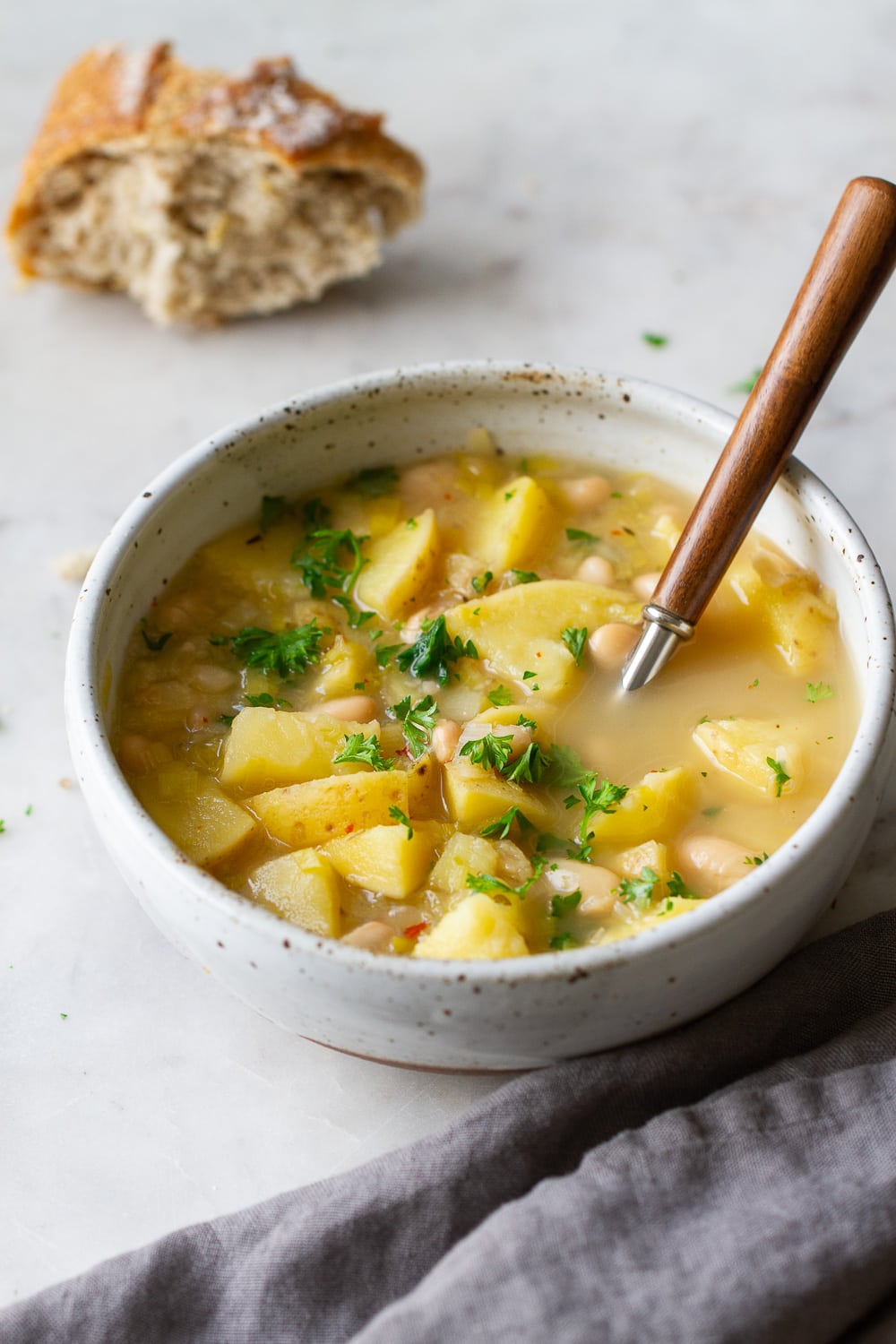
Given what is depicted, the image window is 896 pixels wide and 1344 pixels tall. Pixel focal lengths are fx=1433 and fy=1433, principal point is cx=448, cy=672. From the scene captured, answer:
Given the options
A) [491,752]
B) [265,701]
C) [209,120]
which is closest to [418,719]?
[491,752]

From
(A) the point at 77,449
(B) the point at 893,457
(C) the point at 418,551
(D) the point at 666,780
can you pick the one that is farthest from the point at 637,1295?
(A) the point at 77,449

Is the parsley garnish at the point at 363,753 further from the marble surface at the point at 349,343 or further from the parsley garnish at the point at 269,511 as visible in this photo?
the parsley garnish at the point at 269,511

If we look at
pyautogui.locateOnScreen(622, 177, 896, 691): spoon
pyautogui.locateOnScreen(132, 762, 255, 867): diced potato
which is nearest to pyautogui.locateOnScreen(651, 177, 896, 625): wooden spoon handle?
pyautogui.locateOnScreen(622, 177, 896, 691): spoon

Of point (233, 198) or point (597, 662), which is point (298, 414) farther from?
point (233, 198)

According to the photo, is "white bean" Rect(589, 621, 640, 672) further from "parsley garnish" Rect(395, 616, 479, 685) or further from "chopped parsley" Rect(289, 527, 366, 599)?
"chopped parsley" Rect(289, 527, 366, 599)

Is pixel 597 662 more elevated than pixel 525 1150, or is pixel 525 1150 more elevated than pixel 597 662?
pixel 597 662

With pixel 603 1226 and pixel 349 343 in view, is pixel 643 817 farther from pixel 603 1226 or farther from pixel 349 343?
pixel 349 343

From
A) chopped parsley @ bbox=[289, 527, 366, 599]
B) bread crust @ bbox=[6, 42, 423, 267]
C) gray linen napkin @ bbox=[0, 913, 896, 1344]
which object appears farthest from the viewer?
bread crust @ bbox=[6, 42, 423, 267]
